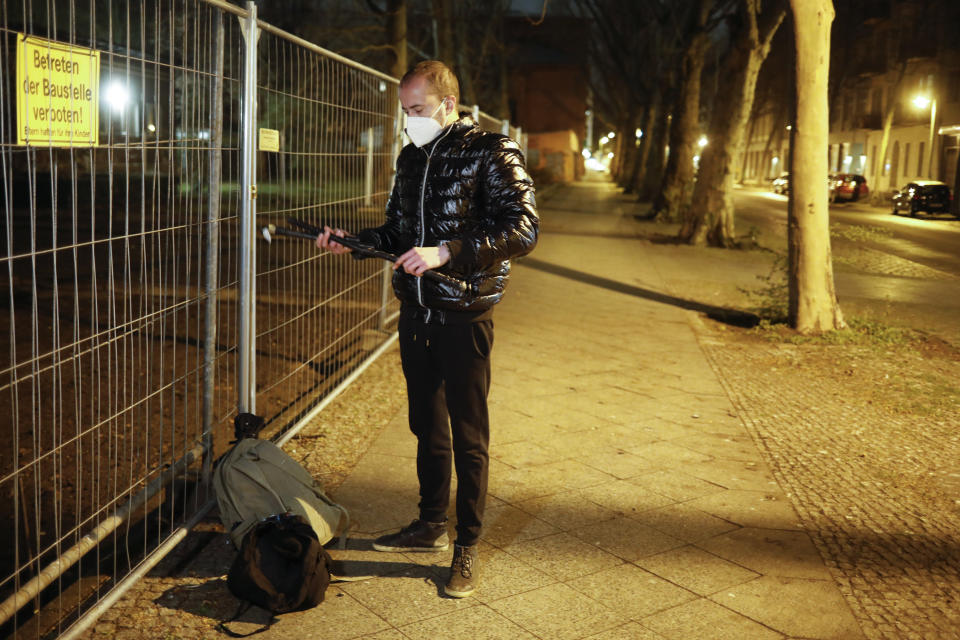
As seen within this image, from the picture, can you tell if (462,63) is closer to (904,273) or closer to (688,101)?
(688,101)

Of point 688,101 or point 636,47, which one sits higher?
point 636,47

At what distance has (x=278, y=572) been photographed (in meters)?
3.34

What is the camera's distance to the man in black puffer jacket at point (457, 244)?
11.1ft

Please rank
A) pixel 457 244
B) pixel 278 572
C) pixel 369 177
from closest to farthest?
1. pixel 457 244
2. pixel 278 572
3. pixel 369 177

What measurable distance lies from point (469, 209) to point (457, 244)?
0.32 m

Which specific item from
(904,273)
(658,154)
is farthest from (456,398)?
(658,154)

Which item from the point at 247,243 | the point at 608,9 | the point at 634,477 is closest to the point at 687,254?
the point at 634,477

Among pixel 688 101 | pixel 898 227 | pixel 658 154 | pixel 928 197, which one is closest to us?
pixel 688 101

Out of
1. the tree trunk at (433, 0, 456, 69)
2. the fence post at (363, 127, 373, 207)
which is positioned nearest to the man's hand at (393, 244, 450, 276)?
the fence post at (363, 127, 373, 207)

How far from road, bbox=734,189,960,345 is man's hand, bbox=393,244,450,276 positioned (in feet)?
27.6

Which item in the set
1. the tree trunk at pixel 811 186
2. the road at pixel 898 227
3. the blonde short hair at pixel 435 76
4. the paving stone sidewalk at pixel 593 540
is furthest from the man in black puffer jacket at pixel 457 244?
the road at pixel 898 227

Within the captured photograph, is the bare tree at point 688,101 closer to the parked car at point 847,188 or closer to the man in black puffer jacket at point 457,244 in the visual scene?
the man in black puffer jacket at point 457,244

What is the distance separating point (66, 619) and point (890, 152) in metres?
58.6

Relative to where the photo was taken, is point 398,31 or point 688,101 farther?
point 688,101
